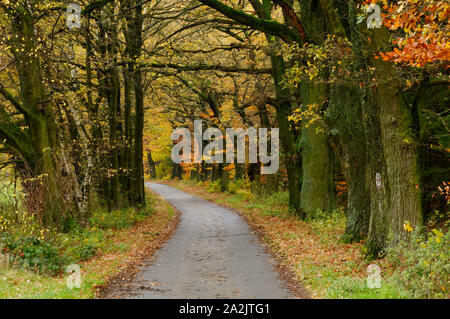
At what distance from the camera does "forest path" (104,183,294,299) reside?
26.3ft

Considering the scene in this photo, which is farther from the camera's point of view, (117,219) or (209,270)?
(117,219)

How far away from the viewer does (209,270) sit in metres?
9.96

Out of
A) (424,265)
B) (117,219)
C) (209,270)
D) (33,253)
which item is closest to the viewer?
(424,265)

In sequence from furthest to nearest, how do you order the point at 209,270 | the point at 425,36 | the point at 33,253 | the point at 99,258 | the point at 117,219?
the point at 117,219 < the point at 99,258 < the point at 209,270 < the point at 33,253 < the point at 425,36

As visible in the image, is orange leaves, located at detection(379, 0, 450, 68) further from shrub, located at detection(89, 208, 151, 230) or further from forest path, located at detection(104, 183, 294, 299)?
shrub, located at detection(89, 208, 151, 230)

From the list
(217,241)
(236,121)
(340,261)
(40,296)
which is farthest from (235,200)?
(40,296)

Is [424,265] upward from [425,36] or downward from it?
downward

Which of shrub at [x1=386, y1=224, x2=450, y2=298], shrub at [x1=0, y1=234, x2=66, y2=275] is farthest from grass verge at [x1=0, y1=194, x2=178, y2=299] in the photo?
shrub at [x1=386, y1=224, x2=450, y2=298]

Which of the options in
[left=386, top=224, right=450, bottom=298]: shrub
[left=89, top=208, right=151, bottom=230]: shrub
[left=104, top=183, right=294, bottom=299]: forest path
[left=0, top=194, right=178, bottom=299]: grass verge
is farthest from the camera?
[left=89, top=208, right=151, bottom=230]: shrub

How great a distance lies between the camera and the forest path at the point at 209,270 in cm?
802

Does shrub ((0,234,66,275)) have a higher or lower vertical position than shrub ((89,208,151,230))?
higher

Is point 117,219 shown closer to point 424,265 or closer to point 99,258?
point 99,258

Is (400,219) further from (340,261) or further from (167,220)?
(167,220)

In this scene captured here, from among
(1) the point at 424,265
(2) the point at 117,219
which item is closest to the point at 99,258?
(2) the point at 117,219
